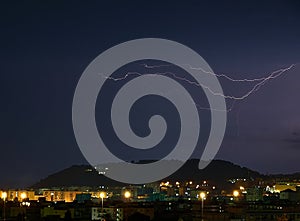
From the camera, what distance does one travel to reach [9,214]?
2608cm

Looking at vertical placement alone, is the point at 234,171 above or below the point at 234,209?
above

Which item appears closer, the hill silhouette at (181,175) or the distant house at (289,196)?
the distant house at (289,196)

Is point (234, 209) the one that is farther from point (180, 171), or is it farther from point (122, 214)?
point (180, 171)

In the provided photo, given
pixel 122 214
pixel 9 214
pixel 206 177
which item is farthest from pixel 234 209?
pixel 206 177

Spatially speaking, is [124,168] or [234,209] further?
[124,168]

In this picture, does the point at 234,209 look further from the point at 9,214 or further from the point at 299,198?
the point at 299,198

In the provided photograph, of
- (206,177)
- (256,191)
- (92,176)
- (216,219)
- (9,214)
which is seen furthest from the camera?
(92,176)

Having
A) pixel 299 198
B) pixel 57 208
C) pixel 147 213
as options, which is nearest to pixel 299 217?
pixel 147 213

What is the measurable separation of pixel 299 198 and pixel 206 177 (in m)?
49.9

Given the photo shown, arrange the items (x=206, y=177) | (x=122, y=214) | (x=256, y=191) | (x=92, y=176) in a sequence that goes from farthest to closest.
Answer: (x=92, y=176)
(x=206, y=177)
(x=256, y=191)
(x=122, y=214)

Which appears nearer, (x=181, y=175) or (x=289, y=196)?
(x=289, y=196)

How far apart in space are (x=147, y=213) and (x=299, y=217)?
5.66m

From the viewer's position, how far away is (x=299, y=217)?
23.8 m

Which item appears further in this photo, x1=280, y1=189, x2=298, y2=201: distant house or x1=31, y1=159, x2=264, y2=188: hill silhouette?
x1=31, y1=159, x2=264, y2=188: hill silhouette
